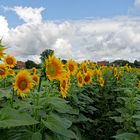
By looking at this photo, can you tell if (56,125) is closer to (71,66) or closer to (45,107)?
(45,107)

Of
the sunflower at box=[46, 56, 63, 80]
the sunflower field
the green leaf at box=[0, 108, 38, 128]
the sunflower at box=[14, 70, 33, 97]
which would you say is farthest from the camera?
the sunflower at box=[14, 70, 33, 97]

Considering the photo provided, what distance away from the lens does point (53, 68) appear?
10.6 ft

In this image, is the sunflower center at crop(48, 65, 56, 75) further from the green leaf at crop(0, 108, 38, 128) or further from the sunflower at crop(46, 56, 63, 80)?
the green leaf at crop(0, 108, 38, 128)

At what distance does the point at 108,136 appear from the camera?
6.34 metres

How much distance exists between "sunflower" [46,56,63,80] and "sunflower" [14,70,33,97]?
0.20 m

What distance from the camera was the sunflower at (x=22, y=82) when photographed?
3268mm

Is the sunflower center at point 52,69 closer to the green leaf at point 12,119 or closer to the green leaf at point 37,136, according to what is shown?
the green leaf at point 37,136

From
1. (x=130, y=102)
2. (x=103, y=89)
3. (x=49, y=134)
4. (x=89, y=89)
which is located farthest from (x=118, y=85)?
(x=49, y=134)

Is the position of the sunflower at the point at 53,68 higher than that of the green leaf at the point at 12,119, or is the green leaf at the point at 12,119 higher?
the sunflower at the point at 53,68

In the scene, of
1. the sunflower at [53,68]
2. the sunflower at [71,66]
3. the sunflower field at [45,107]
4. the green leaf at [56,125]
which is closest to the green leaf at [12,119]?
the sunflower field at [45,107]

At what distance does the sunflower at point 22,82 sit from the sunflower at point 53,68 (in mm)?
202

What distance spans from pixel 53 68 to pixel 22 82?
29 cm

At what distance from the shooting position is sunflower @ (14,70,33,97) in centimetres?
327

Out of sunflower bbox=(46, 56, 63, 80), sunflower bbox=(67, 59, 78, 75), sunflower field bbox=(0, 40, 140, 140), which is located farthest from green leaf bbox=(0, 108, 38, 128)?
sunflower bbox=(67, 59, 78, 75)
